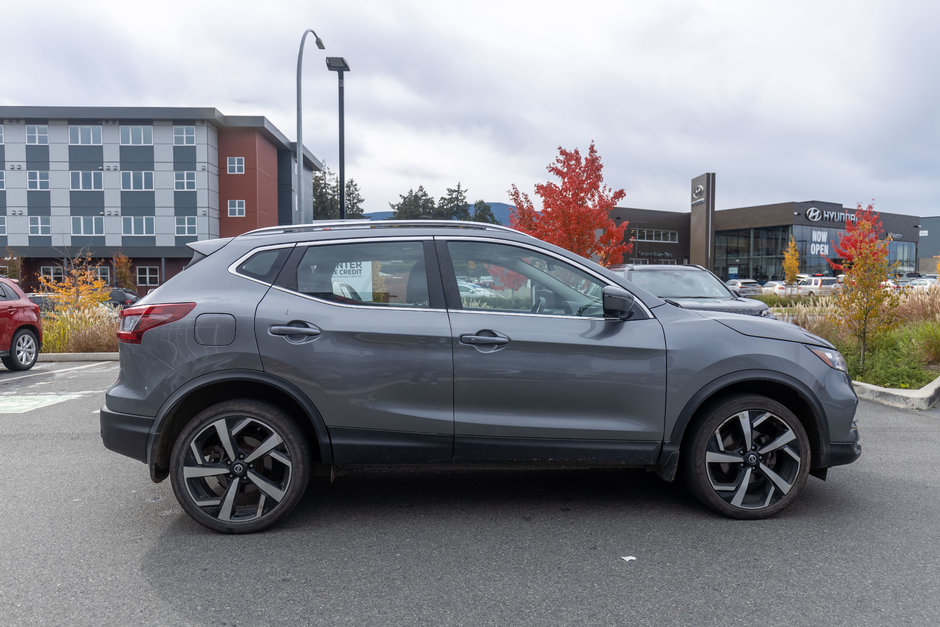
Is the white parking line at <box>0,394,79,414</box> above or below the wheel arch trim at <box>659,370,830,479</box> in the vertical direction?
below

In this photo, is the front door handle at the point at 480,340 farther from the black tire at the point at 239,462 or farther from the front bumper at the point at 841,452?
the front bumper at the point at 841,452

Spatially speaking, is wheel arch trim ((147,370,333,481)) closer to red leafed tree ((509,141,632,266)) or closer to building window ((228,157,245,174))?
red leafed tree ((509,141,632,266))

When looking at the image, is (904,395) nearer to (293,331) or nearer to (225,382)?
Result: (293,331)

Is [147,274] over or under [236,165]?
under

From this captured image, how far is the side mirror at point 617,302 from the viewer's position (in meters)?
3.98

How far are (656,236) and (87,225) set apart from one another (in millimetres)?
52235

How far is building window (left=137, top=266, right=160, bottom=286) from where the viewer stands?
165ft

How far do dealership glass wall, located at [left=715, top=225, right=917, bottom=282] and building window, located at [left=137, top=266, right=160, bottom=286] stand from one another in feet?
175

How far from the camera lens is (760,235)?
230 ft

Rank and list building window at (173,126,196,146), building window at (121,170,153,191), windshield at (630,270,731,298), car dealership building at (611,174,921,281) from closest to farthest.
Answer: windshield at (630,270,731,298), building window at (173,126,196,146), building window at (121,170,153,191), car dealership building at (611,174,921,281)

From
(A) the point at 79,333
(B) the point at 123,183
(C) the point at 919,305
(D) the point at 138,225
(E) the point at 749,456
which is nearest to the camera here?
(E) the point at 749,456

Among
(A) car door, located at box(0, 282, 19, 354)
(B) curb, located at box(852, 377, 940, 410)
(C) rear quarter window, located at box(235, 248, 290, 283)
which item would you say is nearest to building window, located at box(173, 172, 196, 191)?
(A) car door, located at box(0, 282, 19, 354)

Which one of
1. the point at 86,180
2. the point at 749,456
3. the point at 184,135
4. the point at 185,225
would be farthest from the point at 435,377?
the point at 86,180

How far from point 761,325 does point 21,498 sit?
498cm
